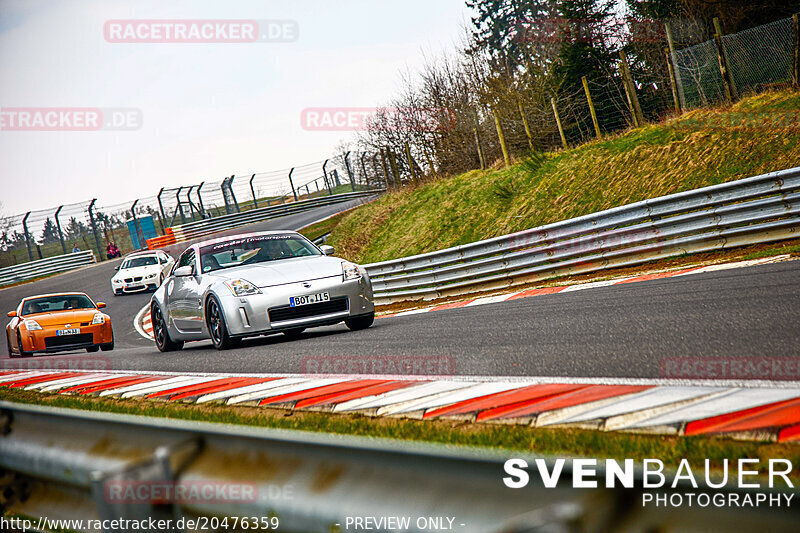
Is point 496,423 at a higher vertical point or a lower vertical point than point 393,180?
lower

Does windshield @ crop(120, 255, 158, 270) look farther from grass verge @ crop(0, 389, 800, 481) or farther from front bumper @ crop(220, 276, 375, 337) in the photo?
grass verge @ crop(0, 389, 800, 481)

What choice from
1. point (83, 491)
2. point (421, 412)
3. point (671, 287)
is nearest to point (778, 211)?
point (671, 287)

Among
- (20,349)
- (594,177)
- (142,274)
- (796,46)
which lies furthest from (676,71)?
(142,274)

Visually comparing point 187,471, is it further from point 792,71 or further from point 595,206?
point 792,71

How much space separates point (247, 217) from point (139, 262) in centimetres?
1673

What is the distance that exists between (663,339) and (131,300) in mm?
22038

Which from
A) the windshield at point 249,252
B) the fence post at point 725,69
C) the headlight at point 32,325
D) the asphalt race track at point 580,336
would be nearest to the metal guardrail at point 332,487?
the asphalt race track at point 580,336

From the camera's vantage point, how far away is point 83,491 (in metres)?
2.80

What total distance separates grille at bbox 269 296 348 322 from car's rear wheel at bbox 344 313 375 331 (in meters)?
0.64

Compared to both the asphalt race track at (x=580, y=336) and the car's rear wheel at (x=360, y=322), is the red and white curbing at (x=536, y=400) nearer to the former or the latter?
the asphalt race track at (x=580, y=336)

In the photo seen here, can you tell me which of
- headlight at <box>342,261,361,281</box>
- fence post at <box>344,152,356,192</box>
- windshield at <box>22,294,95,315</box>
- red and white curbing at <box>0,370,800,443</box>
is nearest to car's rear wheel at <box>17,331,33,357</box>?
windshield at <box>22,294,95,315</box>

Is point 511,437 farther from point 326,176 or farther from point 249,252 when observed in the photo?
point 326,176

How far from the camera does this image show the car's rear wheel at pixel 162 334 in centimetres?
1078

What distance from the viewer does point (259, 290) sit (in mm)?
8695
